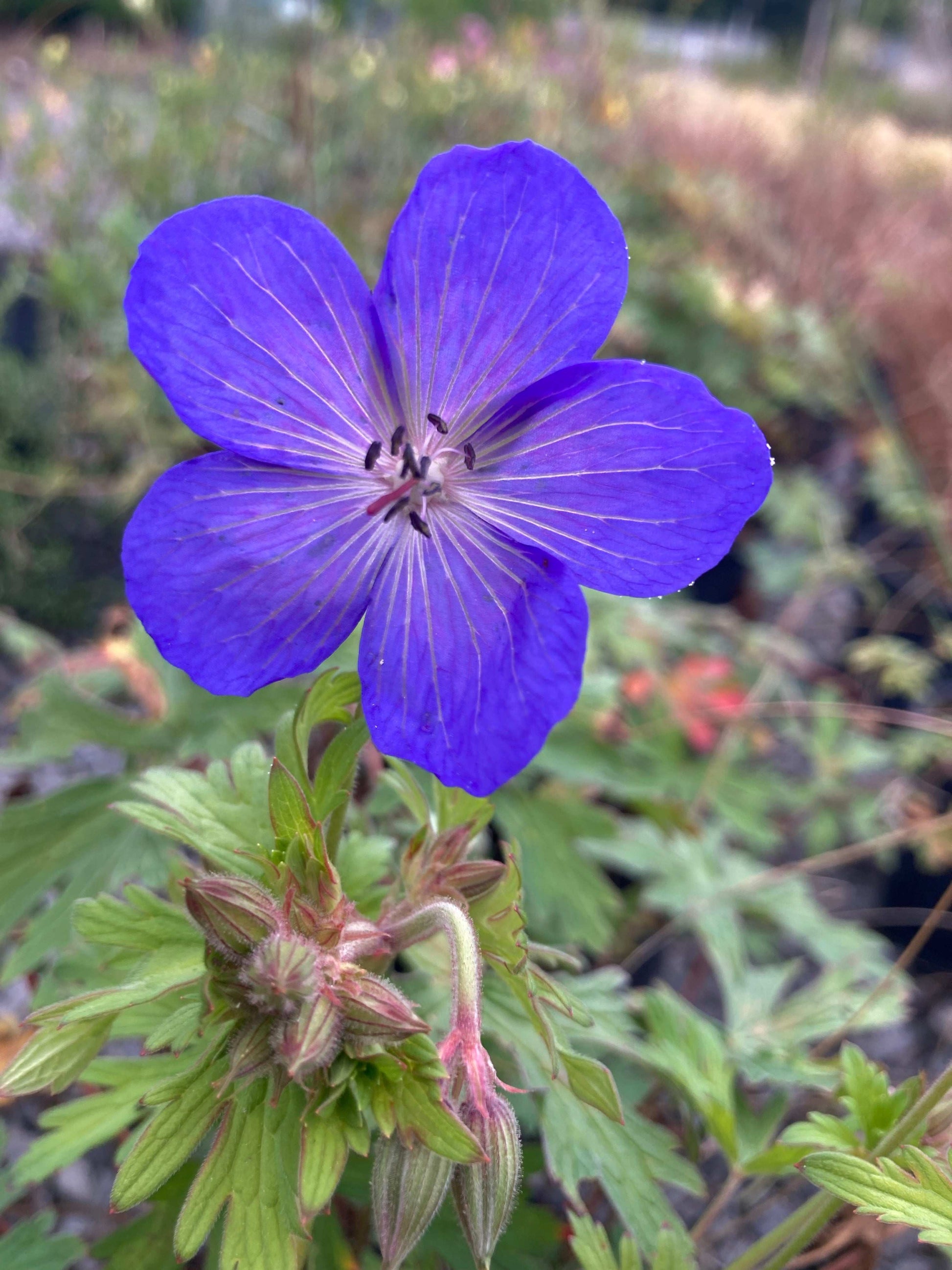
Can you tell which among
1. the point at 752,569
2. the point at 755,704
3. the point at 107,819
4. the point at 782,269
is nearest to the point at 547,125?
the point at 782,269

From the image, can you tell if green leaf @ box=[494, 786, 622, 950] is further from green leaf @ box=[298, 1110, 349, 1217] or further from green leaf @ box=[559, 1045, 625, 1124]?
green leaf @ box=[298, 1110, 349, 1217]

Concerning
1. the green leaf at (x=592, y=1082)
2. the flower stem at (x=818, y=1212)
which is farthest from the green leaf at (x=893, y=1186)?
the green leaf at (x=592, y=1082)

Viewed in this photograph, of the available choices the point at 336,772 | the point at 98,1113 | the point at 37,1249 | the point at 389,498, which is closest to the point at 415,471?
the point at 389,498

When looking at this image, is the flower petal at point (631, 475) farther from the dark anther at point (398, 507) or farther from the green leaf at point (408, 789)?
the green leaf at point (408, 789)

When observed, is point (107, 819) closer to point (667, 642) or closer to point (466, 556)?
point (466, 556)

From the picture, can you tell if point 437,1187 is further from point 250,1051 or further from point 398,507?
point 398,507
